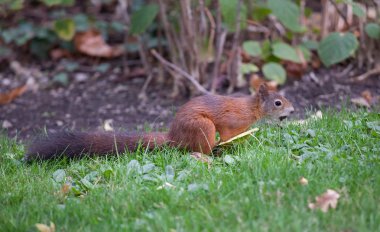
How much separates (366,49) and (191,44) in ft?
5.76

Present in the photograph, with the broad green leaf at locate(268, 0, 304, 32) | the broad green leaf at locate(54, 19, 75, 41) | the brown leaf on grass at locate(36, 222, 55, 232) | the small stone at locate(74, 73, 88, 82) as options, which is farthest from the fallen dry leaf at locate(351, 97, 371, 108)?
the broad green leaf at locate(54, 19, 75, 41)

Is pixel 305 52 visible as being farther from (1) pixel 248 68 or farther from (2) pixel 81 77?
(2) pixel 81 77

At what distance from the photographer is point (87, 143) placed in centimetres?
387

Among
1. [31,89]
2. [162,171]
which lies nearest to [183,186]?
[162,171]

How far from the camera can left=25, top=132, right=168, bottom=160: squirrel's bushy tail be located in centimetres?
380

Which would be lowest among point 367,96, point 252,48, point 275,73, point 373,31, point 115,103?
point 115,103

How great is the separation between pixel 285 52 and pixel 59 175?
2.92 metres

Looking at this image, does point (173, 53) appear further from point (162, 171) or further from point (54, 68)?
point (162, 171)

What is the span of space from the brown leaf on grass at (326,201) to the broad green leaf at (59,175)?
154cm

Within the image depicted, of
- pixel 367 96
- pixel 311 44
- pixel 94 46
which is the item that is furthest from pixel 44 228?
pixel 94 46

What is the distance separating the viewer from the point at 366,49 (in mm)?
5914

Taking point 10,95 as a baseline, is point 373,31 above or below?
Answer: above

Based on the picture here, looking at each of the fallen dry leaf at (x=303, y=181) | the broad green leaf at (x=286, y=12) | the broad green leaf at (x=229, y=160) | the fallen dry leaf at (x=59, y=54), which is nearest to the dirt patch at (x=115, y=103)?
the broad green leaf at (x=286, y=12)

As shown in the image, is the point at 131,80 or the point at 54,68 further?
the point at 54,68
